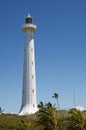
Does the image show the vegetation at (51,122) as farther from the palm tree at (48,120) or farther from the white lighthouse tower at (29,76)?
the white lighthouse tower at (29,76)

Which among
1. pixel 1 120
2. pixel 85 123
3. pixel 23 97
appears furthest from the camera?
pixel 23 97

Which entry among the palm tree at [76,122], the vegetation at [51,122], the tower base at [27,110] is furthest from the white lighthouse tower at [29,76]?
the palm tree at [76,122]

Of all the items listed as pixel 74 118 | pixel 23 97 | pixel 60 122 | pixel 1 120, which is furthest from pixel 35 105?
pixel 74 118

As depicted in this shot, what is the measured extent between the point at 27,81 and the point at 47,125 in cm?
1980

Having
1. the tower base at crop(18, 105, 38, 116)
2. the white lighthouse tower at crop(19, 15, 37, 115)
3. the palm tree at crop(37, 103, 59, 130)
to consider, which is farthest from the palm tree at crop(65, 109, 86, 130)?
the white lighthouse tower at crop(19, 15, 37, 115)

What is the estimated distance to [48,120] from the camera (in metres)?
45.6

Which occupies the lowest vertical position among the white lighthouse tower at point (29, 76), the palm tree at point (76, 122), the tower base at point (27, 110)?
the palm tree at point (76, 122)

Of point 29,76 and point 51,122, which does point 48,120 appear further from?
point 29,76

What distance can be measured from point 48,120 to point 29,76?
20.2 meters

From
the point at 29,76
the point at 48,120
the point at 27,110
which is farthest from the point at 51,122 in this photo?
the point at 29,76

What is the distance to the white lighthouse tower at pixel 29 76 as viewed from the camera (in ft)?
→ 208

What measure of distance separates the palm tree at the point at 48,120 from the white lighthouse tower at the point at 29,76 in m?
16.2

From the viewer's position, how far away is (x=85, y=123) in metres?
43.9

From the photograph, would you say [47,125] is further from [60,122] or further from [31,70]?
[31,70]
